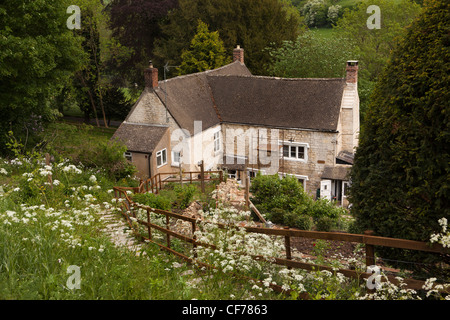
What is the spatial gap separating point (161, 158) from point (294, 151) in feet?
28.9

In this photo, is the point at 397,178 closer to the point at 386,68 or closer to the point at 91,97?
the point at 386,68

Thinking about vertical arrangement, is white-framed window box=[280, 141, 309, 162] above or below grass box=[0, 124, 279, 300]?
above

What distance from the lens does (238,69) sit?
37.1 m

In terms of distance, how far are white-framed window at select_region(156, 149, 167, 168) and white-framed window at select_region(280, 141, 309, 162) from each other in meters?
7.77

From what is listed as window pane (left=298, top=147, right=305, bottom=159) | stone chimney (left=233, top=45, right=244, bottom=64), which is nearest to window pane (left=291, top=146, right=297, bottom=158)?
window pane (left=298, top=147, right=305, bottom=159)

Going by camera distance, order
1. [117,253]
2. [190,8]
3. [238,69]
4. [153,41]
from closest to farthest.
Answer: [117,253], [238,69], [190,8], [153,41]

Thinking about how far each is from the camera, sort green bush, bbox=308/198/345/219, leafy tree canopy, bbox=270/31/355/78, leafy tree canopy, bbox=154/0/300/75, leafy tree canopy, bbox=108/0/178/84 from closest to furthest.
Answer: green bush, bbox=308/198/345/219
leafy tree canopy, bbox=270/31/355/78
leafy tree canopy, bbox=154/0/300/75
leafy tree canopy, bbox=108/0/178/84

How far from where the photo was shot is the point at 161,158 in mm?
27781

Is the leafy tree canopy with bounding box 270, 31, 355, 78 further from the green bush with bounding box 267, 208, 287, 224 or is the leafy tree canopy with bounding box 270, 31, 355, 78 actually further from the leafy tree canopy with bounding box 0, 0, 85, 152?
the green bush with bounding box 267, 208, 287, 224

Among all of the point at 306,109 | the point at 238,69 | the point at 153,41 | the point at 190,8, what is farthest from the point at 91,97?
the point at 306,109

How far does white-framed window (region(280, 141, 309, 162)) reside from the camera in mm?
28875

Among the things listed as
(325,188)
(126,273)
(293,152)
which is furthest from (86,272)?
(293,152)

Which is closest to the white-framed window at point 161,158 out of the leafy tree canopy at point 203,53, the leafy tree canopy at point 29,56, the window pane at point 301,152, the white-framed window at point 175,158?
the white-framed window at point 175,158

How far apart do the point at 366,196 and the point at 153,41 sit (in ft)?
133
